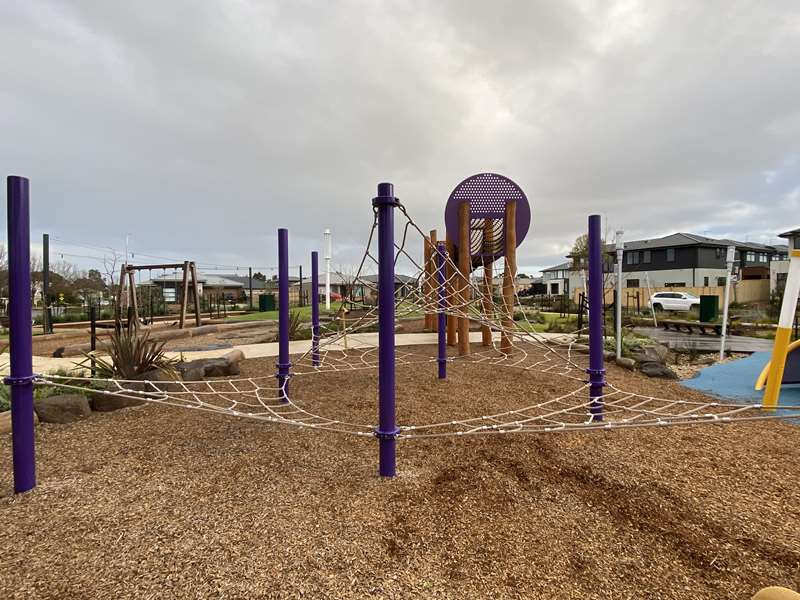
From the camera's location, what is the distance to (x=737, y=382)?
5.71m

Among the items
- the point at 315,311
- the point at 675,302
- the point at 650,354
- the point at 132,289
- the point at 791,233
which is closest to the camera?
the point at 315,311

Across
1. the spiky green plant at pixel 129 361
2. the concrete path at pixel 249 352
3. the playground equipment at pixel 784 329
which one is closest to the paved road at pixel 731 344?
the concrete path at pixel 249 352

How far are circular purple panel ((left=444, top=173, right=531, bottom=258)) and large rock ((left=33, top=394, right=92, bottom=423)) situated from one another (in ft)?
18.3

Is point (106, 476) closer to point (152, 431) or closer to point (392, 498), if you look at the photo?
point (152, 431)

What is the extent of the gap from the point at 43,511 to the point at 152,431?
1284 millimetres

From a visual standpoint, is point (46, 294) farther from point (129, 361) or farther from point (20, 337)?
point (20, 337)

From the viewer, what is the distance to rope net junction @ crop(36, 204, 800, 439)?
8.62 ft

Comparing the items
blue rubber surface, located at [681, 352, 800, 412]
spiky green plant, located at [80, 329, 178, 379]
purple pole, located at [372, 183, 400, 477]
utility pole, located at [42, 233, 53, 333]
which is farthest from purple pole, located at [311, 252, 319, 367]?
utility pole, located at [42, 233, 53, 333]

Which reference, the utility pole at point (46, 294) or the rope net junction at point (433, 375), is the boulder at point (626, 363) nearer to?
the rope net junction at point (433, 375)

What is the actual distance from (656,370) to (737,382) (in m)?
0.98

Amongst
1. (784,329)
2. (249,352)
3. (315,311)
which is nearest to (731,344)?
(784,329)

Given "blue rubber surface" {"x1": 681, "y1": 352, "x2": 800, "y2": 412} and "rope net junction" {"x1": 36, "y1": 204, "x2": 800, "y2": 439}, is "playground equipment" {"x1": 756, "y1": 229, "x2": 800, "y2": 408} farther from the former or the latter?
"blue rubber surface" {"x1": 681, "y1": 352, "x2": 800, "y2": 412}

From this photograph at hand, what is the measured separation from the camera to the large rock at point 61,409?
3.68 metres

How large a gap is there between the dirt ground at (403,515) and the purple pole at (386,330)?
224 millimetres
